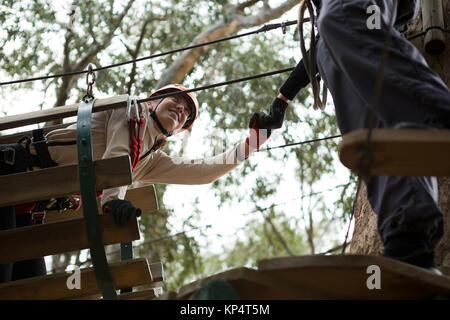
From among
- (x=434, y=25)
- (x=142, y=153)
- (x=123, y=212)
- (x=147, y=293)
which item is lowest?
(x=147, y=293)

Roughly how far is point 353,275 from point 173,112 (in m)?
2.10

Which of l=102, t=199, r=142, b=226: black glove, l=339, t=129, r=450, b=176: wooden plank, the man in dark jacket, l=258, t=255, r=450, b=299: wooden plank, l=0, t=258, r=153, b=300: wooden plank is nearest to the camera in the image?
l=339, t=129, r=450, b=176: wooden plank

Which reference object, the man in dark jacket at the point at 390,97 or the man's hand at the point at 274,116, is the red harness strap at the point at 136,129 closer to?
the man's hand at the point at 274,116

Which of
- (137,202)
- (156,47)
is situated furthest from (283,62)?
(137,202)

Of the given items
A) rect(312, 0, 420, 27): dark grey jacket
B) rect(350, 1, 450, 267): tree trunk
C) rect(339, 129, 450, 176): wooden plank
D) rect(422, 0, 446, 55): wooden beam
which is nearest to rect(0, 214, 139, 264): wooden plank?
rect(350, 1, 450, 267): tree trunk

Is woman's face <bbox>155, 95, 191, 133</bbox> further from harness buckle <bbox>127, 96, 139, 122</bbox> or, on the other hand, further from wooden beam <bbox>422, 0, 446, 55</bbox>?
wooden beam <bbox>422, 0, 446, 55</bbox>

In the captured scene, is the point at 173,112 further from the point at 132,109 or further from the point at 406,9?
the point at 406,9

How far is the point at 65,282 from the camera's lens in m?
3.05

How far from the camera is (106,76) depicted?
8.89 metres

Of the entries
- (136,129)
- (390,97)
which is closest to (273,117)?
(136,129)

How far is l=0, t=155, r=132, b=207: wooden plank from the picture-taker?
2844 millimetres

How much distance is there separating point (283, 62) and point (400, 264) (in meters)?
7.98

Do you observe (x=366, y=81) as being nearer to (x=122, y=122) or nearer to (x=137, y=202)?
(x=122, y=122)

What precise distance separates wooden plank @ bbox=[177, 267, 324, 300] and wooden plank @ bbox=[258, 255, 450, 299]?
0.02 m
